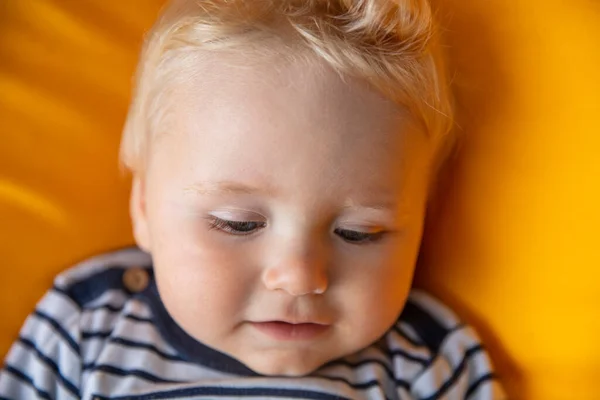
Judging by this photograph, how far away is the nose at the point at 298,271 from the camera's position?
99 centimetres

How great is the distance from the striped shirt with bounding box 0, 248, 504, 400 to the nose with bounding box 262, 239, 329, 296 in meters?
0.19

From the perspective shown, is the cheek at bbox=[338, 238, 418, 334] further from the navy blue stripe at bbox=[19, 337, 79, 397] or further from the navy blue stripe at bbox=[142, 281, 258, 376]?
the navy blue stripe at bbox=[19, 337, 79, 397]

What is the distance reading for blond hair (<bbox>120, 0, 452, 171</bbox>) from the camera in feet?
3.30

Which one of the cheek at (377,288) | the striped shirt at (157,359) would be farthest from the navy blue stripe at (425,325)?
the cheek at (377,288)

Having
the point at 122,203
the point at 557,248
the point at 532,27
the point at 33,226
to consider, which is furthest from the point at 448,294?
the point at 33,226

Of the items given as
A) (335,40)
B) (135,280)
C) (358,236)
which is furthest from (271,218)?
(135,280)

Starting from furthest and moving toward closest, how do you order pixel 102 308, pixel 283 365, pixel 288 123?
pixel 102 308 → pixel 283 365 → pixel 288 123

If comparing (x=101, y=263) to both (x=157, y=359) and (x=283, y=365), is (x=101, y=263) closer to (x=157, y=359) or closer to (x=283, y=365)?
(x=157, y=359)

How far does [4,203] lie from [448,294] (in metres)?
0.66

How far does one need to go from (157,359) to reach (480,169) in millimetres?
529

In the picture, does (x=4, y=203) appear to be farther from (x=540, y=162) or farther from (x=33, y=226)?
(x=540, y=162)

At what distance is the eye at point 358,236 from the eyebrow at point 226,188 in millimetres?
118

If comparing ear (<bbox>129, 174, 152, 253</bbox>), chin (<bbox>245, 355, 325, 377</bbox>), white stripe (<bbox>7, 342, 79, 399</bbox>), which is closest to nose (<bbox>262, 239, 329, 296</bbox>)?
chin (<bbox>245, 355, 325, 377</bbox>)

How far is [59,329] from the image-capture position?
1.15 metres
